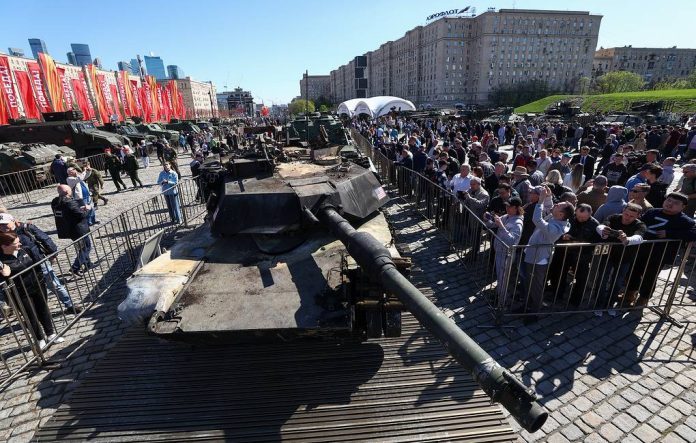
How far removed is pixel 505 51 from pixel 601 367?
4747 inches

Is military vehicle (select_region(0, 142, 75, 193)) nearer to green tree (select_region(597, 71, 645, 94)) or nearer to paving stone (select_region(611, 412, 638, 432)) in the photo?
paving stone (select_region(611, 412, 638, 432))

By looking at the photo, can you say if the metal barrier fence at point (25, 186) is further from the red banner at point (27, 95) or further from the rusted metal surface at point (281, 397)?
the rusted metal surface at point (281, 397)

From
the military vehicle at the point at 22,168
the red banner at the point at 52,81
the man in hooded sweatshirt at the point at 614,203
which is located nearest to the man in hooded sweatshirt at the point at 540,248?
the man in hooded sweatshirt at the point at 614,203

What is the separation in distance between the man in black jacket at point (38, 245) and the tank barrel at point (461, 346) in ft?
16.4

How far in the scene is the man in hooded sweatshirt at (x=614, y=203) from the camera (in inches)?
250

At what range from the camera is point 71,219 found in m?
7.75

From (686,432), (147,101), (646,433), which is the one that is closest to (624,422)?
(646,433)

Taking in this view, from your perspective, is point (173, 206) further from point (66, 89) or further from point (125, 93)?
point (125, 93)

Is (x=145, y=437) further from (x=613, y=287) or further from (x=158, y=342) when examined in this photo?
(x=613, y=287)

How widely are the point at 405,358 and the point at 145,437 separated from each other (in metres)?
3.07

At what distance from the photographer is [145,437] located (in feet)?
12.8

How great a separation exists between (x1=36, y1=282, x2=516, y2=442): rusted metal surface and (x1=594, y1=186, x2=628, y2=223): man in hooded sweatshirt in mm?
3801

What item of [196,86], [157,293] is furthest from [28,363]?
[196,86]

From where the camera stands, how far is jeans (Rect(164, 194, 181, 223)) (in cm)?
1112
